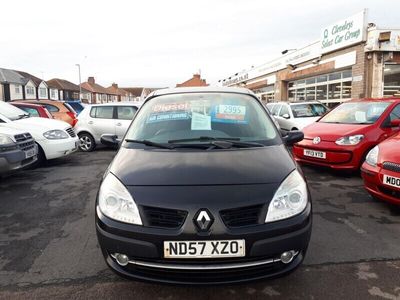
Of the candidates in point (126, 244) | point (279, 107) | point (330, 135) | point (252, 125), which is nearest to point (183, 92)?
point (252, 125)

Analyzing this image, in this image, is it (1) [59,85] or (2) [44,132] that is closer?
(2) [44,132]

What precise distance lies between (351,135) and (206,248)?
4836 mm

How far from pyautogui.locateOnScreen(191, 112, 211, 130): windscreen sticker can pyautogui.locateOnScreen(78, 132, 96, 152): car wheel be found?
7810mm

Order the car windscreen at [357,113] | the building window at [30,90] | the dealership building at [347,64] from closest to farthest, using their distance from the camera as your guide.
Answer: the car windscreen at [357,113] → the dealership building at [347,64] → the building window at [30,90]

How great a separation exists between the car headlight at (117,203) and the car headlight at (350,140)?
4.77m

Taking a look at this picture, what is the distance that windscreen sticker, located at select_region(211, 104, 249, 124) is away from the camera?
349 centimetres

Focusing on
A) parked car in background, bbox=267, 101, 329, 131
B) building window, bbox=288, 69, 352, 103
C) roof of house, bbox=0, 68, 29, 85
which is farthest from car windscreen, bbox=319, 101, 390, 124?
roof of house, bbox=0, 68, 29, 85

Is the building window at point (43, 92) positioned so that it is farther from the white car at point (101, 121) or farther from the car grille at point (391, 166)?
the car grille at point (391, 166)

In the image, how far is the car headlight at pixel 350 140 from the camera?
243 inches

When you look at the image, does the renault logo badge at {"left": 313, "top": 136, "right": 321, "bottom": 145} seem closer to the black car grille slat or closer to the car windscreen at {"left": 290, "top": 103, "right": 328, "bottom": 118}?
the black car grille slat

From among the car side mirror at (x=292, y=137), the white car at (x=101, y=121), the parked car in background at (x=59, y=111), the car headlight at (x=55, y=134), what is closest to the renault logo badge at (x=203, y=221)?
the car side mirror at (x=292, y=137)

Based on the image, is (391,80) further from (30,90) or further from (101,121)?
(30,90)

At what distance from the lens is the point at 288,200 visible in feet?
8.16

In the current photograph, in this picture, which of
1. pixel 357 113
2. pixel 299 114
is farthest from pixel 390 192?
pixel 299 114
